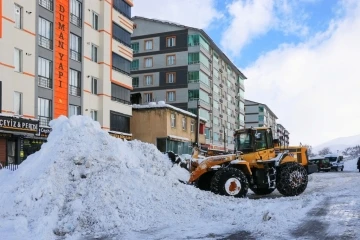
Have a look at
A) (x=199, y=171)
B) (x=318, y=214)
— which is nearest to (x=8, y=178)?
(x=199, y=171)

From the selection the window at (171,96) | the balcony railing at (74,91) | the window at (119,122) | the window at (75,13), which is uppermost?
the window at (75,13)

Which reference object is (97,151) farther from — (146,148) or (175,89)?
(175,89)

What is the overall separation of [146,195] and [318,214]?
4820 millimetres

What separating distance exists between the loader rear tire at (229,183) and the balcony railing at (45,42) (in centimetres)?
2008

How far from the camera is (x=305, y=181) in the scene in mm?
16000

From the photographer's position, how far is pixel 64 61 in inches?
1222

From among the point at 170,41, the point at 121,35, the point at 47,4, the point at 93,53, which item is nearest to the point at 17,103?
the point at 47,4

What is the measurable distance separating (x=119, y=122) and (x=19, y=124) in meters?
14.4

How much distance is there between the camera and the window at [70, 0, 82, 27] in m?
32.3

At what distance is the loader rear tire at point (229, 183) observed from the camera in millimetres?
14078

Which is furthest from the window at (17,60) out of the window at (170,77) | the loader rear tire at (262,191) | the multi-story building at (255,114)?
the multi-story building at (255,114)

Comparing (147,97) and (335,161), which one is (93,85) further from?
(335,161)

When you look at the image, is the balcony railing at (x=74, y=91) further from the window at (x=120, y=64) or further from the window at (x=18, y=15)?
the window at (x=18, y=15)

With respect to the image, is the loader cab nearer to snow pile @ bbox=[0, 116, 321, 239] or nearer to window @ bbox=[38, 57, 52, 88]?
snow pile @ bbox=[0, 116, 321, 239]
